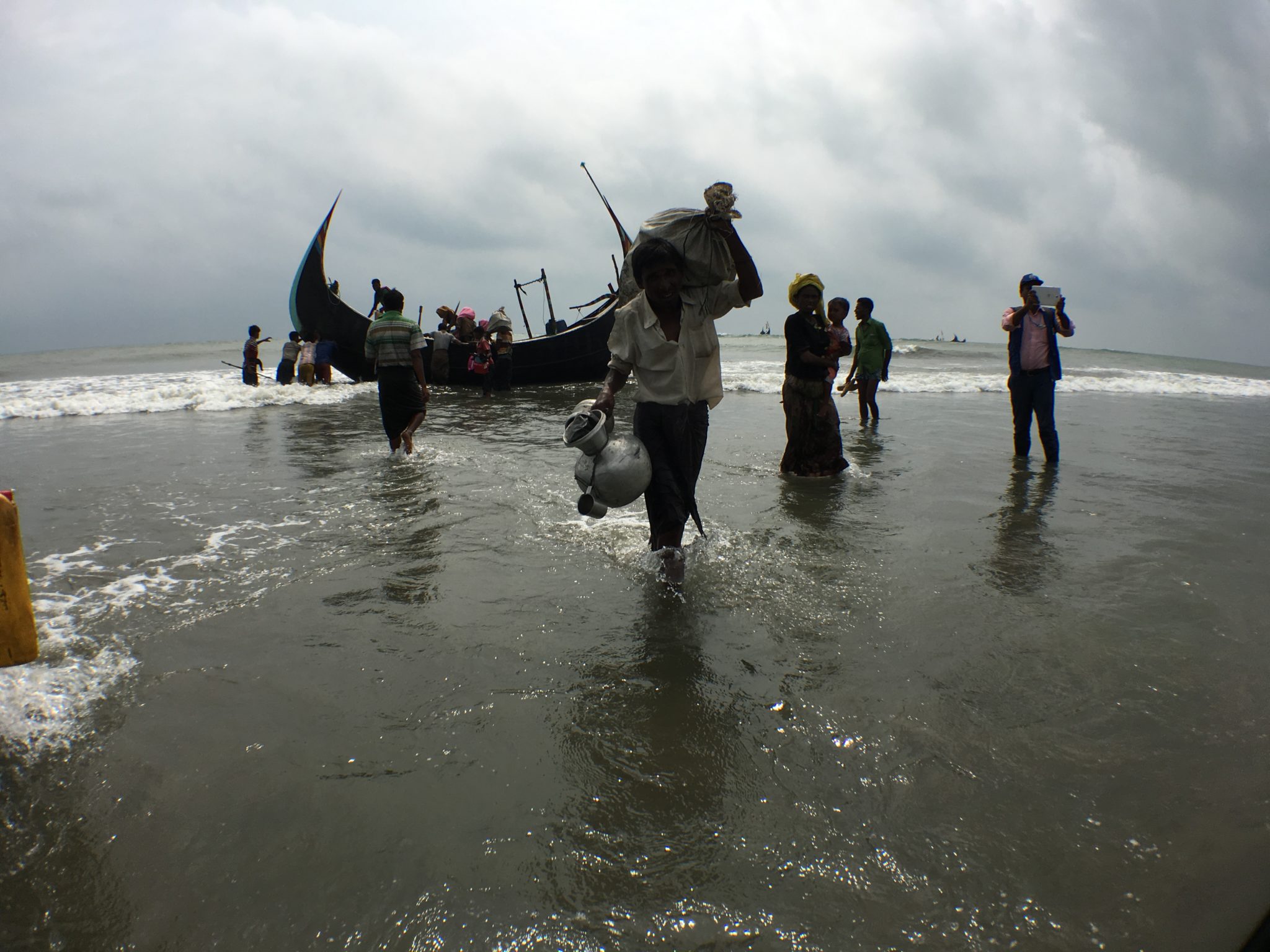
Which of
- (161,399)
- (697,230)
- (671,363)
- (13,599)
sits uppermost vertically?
(697,230)

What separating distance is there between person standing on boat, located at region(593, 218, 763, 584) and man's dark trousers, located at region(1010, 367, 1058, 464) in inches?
170

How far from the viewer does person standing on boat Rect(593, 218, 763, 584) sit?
3.36 meters

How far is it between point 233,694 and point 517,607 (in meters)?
1.14

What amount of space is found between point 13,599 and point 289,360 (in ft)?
53.7

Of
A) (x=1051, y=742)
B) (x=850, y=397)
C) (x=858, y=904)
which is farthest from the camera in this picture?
(x=850, y=397)

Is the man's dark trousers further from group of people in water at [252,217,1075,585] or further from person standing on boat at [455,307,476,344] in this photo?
person standing on boat at [455,307,476,344]

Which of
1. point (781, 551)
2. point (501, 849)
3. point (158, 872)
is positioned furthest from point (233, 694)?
point (781, 551)

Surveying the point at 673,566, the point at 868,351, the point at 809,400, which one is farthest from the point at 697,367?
the point at 868,351

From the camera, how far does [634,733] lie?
2.23 metres

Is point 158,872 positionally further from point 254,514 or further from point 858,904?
point 254,514

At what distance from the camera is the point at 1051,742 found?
84.7 inches

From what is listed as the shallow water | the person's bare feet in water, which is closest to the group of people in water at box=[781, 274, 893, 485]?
the shallow water

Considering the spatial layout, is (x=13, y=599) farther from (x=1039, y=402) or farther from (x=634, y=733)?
(x=1039, y=402)

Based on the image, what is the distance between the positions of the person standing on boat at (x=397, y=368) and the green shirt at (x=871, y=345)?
5060mm
